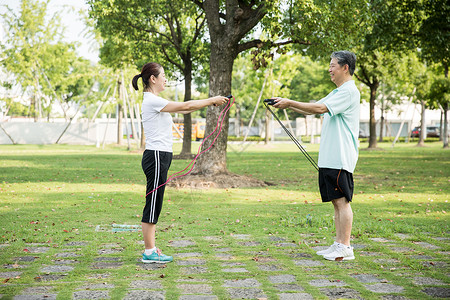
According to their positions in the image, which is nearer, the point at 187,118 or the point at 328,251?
the point at 328,251

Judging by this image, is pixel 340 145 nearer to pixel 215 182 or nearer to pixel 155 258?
pixel 155 258

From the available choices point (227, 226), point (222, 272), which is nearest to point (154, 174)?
point (222, 272)

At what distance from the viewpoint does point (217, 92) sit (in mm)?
11781

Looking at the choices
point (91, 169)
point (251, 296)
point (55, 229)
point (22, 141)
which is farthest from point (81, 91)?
point (251, 296)

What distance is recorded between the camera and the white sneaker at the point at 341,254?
4906mm

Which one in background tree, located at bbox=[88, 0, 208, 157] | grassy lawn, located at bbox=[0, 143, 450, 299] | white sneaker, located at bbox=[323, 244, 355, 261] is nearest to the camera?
grassy lawn, located at bbox=[0, 143, 450, 299]

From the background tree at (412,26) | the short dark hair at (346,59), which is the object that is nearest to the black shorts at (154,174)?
the short dark hair at (346,59)

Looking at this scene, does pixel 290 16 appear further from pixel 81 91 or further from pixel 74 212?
pixel 81 91

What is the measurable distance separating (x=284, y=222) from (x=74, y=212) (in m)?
3.62

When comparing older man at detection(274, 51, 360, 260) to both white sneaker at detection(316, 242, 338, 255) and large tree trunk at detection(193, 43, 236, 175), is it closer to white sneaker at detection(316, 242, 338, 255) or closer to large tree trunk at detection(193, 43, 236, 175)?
white sneaker at detection(316, 242, 338, 255)

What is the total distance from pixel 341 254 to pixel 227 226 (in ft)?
7.47

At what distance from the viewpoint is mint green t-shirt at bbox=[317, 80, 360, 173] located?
486 centimetres

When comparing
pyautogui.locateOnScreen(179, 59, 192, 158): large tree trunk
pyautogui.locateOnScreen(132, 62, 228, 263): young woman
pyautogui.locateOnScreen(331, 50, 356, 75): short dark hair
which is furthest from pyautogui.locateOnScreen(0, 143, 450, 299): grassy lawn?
pyautogui.locateOnScreen(179, 59, 192, 158): large tree trunk

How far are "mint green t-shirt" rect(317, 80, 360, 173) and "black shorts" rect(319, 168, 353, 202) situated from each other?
6cm
